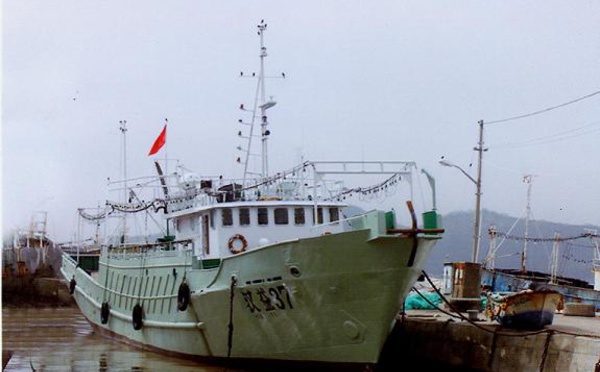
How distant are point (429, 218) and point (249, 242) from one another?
234 inches

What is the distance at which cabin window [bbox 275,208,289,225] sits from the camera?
21094 mm

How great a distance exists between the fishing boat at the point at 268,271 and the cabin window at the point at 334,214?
3cm

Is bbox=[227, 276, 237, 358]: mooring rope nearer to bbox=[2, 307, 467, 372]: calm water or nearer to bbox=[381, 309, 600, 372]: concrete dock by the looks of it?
bbox=[2, 307, 467, 372]: calm water

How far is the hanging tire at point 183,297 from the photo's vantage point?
66.4ft

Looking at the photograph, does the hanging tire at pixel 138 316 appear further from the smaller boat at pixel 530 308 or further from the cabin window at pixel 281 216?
the smaller boat at pixel 530 308

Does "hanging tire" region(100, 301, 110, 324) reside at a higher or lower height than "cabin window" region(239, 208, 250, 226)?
lower

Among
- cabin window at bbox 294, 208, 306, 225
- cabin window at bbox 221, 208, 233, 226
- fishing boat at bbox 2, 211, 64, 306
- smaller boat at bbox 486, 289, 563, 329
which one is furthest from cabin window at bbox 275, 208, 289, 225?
fishing boat at bbox 2, 211, 64, 306

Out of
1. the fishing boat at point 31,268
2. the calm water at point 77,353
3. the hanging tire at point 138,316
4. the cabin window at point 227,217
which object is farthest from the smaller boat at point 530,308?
the fishing boat at point 31,268

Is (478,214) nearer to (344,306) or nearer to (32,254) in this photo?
(344,306)

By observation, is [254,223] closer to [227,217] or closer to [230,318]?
[227,217]

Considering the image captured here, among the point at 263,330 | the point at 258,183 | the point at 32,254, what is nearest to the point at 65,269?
the point at 32,254

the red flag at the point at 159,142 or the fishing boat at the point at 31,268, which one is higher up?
the red flag at the point at 159,142

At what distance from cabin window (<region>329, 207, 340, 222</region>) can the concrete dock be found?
10.3ft

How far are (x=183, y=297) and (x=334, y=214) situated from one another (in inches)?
177
